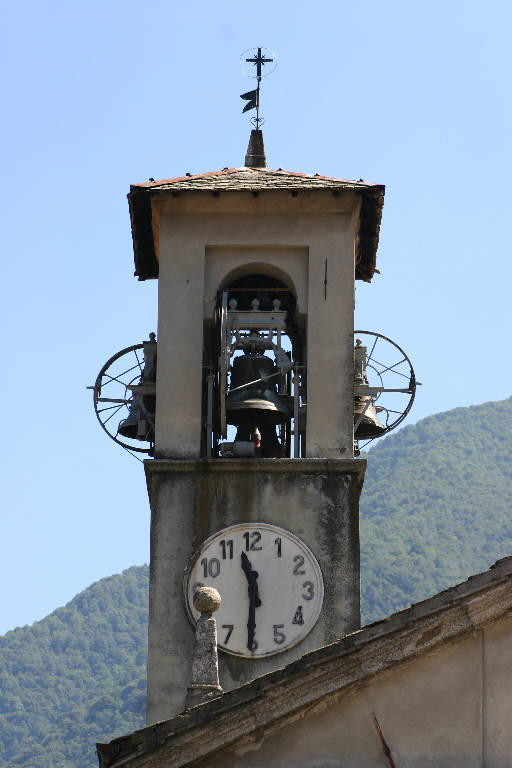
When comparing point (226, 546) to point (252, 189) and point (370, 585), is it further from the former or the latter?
point (370, 585)

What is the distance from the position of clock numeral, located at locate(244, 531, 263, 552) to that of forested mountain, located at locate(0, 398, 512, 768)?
62.3 meters

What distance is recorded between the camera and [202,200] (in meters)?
22.8

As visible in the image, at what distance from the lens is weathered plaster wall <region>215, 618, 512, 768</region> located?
14367mm

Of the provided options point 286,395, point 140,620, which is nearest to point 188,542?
point 286,395

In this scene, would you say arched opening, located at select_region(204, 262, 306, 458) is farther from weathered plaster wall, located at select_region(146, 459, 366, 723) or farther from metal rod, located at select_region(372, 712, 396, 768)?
metal rod, located at select_region(372, 712, 396, 768)

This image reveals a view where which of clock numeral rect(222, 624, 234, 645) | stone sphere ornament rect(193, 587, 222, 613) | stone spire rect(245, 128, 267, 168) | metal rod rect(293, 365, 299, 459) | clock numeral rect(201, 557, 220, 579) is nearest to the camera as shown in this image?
stone sphere ornament rect(193, 587, 222, 613)

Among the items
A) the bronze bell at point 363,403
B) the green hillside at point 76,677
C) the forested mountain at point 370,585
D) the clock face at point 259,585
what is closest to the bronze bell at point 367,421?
the bronze bell at point 363,403

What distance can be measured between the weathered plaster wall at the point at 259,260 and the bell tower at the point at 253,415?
16 millimetres

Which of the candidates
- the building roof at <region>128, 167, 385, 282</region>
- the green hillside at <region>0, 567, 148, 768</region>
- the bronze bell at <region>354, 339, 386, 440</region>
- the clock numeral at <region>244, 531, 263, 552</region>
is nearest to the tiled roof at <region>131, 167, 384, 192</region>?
the building roof at <region>128, 167, 385, 282</region>

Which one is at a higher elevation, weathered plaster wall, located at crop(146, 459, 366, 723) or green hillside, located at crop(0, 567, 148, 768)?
weathered plaster wall, located at crop(146, 459, 366, 723)

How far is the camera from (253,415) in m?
22.4

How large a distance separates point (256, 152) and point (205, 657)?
10.8 meters

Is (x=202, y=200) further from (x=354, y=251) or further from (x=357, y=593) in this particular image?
(x=357, y=593)

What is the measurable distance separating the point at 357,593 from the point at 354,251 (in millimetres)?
4173
